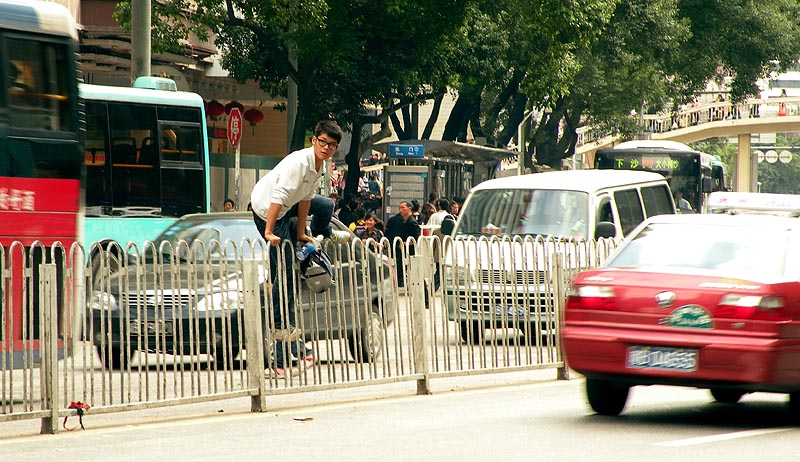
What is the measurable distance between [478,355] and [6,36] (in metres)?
4.34

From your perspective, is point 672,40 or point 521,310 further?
point 672,40

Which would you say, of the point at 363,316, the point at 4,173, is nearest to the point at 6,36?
the point at 4,173

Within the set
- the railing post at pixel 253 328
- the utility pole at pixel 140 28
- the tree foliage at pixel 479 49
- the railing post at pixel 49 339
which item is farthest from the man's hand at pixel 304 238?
the tree foliage at pixel 479 49

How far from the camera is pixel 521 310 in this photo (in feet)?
41.3

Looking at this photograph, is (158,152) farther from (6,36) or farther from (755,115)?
(755,115)

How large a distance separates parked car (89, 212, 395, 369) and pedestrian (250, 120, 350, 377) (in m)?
0.14

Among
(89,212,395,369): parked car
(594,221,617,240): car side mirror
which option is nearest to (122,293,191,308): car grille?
(89,212,395,369): parked car

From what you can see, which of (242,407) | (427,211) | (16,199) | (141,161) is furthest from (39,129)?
(427,211)

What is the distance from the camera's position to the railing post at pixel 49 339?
859 cm

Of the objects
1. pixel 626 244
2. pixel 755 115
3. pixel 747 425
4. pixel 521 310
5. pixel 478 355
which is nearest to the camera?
pixel 747 425

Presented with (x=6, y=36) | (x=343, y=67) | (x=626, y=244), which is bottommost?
(x=626, y=244)

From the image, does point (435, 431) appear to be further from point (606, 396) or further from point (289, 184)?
point (289, 184)

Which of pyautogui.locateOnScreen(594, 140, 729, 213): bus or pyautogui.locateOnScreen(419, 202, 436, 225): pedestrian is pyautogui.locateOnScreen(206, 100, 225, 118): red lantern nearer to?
pyautogui.locateOnScreen(419, 202, 436, 225): pedestrian

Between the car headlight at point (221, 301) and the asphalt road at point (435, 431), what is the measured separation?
730 mm
